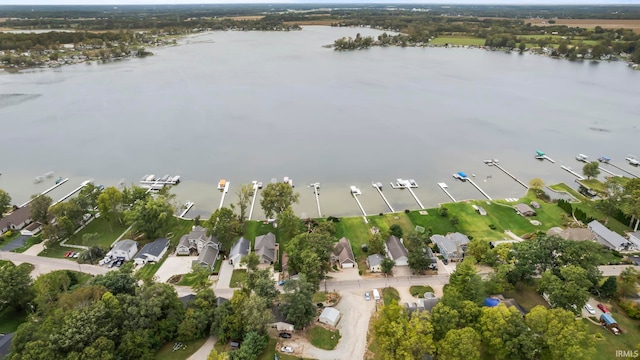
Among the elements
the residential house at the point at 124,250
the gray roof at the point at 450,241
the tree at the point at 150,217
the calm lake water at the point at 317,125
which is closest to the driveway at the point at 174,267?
the residential house at the point at 124,250

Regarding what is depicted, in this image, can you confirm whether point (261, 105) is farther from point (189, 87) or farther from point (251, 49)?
point (251, 49)

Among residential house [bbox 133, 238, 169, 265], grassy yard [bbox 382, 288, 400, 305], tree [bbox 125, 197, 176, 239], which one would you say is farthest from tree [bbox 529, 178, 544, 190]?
residential house [bbox 133, 238, 169, 265]

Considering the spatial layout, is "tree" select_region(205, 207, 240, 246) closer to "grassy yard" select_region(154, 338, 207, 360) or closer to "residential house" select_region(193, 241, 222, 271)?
"residential house" select_region(193, 241, 222, 271)

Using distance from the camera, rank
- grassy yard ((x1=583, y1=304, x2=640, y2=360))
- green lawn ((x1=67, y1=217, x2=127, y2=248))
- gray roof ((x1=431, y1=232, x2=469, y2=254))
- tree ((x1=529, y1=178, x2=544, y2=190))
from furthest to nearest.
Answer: tree ((x1=529, y1=178, x2=544, y2=190)) → green lawn ((x1=67, y1=217, x2=127, y2=248)) → gray roof ((x1=431, y1=232, x2=469, y2=254)) → grassy yard ((x1=583, y1=304, x2=640, y2=360))

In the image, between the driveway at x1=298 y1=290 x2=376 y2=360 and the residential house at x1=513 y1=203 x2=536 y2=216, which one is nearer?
the driveway at x1=298 y1=290 x2=376 y2=360

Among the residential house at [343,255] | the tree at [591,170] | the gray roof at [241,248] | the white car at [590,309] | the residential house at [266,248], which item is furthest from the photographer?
the tree at [591,170]

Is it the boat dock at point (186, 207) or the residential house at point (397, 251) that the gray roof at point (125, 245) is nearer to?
the boat dock at point (186, 207)

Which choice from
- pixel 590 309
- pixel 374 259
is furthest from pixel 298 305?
pixel 590 309
